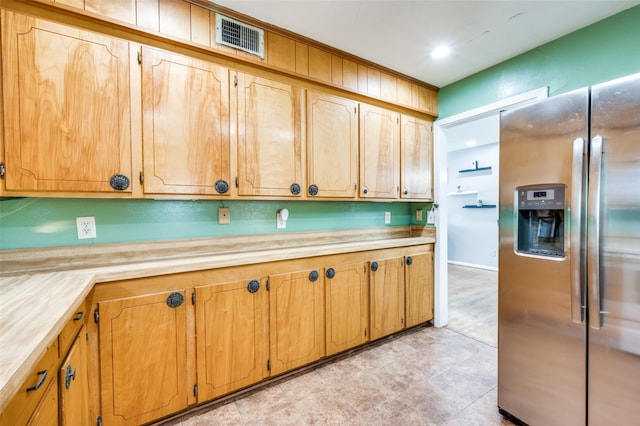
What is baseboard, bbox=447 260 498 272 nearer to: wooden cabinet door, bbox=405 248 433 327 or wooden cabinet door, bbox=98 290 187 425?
wooden cabinet door, bbox=405 248 433 327

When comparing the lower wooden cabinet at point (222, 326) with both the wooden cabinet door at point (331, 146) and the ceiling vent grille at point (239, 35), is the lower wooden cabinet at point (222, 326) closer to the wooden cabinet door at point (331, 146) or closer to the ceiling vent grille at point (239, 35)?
the wooden cabinet door at point (331, 146)

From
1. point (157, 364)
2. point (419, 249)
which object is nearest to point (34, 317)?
point (157, 364)

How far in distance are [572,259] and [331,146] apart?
5.48ft

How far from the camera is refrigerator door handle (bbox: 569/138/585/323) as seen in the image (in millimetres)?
1369

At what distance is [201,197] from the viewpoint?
1.80 m

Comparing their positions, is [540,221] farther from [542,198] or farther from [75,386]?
[75,386]

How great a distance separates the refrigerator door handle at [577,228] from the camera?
1.37 m

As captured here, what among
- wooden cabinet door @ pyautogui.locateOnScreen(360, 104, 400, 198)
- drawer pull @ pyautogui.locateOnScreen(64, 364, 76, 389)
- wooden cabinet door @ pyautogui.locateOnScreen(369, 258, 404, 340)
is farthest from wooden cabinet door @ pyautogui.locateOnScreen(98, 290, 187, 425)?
wooden cabinet door @ pyautogui.locateOnScreen(360, 104, 400, 198)

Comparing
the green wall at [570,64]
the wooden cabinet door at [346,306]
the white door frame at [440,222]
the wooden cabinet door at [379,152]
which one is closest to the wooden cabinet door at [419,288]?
Result: the white door frame at [440,222]

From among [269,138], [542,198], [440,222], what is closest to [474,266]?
[440,222]

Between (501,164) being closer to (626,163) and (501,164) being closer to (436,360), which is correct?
(626,163)

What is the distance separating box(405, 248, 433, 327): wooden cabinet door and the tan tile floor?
200mm

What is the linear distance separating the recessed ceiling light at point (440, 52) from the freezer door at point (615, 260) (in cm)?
121

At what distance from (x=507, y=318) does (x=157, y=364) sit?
80.9 inches
